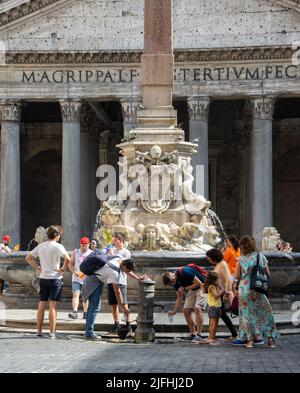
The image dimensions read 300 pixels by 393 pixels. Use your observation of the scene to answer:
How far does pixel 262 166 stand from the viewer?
41.2 meters

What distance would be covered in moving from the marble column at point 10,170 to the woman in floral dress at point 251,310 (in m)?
28.9

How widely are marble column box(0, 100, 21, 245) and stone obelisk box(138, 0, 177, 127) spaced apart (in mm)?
24264

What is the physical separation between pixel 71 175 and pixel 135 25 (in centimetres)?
678

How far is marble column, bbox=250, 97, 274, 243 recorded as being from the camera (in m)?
41.1

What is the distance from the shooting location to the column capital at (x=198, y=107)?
41.6 metres

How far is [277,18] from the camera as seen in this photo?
41.7 metres

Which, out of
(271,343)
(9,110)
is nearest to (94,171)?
(9,110)

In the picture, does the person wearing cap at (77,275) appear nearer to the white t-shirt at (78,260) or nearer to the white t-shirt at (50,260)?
the white t-shirt at (78,260)

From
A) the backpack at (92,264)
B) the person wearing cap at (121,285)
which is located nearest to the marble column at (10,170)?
the person wearing cap at (121,285)

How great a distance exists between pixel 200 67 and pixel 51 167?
1409 cm

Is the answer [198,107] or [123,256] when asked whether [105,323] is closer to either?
[123,256]

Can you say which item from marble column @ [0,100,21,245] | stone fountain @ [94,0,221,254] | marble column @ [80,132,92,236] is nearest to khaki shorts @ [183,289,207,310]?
stone fountain @ [94,0,221,254]

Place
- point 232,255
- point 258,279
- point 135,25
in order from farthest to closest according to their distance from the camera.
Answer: point 135,25
point 232,255
point 258,279

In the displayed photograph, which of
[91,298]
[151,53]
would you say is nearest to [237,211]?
[151,53]
